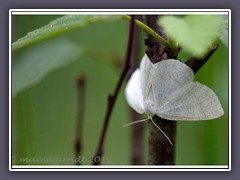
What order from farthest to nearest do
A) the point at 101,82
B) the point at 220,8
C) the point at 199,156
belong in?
1. the point at 101,82
2. the point at 199,156
3. the point at 220,8

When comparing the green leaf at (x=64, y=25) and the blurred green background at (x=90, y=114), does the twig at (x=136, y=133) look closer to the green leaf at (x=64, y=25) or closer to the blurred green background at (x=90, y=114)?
the blurred green background at (x=90, y=114)

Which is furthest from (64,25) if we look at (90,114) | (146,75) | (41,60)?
(90,114)

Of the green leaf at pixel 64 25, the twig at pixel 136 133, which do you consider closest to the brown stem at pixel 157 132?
the green leaf at pixel 64 25

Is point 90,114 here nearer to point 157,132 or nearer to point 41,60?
point 41,60

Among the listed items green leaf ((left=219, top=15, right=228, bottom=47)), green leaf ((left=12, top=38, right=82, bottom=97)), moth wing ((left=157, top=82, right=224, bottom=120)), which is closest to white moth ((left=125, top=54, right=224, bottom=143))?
moth wing ((left=157, top=82, right=224, bottom=120))
